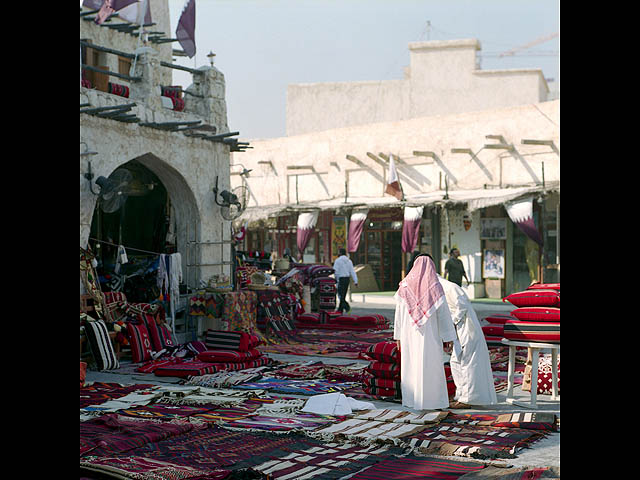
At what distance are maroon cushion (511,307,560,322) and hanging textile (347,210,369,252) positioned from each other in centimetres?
1314

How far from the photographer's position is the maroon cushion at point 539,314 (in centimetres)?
659

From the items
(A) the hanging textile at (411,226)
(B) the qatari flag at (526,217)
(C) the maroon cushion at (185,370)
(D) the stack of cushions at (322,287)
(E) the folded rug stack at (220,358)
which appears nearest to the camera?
(C) the maroon cushion at (185,370)

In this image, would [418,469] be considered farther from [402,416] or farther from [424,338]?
[424,338]

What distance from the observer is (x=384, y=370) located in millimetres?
7164

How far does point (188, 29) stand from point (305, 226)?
9.36m

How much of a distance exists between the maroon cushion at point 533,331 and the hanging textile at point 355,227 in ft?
43.3

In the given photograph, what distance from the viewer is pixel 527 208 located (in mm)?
16922

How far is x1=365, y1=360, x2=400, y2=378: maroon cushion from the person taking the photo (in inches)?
280

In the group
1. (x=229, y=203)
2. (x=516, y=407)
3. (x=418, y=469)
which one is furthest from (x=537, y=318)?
(x=229, y=203)

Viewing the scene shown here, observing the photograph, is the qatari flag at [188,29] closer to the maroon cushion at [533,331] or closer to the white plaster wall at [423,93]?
the maroon cushion at [533,331]

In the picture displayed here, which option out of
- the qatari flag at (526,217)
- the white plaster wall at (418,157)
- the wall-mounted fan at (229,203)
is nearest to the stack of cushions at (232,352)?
the wall-mounted fan at (229,203)
